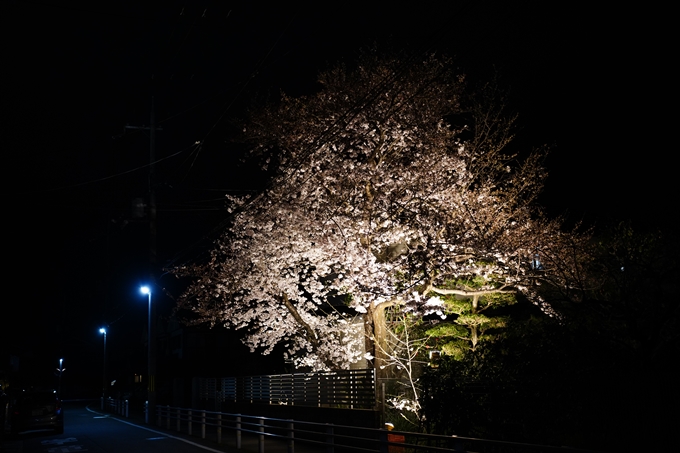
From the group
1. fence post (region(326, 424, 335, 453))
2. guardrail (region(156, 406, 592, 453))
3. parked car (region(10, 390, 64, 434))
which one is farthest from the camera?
parked car (region(10, 390, 64, 434))

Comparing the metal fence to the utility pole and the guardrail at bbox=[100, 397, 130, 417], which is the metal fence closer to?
the utility pole

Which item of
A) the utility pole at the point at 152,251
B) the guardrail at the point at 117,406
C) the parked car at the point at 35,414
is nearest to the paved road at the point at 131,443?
the parked car at the point at 35,414

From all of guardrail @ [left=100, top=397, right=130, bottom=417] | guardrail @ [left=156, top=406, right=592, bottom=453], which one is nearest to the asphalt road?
guardrail @ [left=156, top=406, right=592, bottom=453]

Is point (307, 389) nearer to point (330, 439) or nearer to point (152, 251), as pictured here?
point (330, 439)

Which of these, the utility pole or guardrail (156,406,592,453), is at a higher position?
the utility pole

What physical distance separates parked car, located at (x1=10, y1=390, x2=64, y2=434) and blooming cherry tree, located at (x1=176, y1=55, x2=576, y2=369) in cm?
937

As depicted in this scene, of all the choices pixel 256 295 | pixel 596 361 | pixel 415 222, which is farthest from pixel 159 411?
pixel 596 361

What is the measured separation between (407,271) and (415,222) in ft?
4.70

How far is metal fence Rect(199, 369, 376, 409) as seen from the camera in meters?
17.1

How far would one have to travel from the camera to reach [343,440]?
17094mm

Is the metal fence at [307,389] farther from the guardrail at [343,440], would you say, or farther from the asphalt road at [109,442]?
the asphalt road at [109,442]

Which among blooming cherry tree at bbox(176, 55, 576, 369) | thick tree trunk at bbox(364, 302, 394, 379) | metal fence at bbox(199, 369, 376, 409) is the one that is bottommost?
metal fence at bbox(199, 369, 376, 409)

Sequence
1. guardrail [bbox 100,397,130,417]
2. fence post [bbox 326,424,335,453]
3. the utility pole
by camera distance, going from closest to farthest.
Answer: fence post [bbox 326,424,335,453] → the utility pole → guardrail [bbox 100,397,130,417]

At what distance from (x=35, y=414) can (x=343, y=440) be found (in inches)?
508
